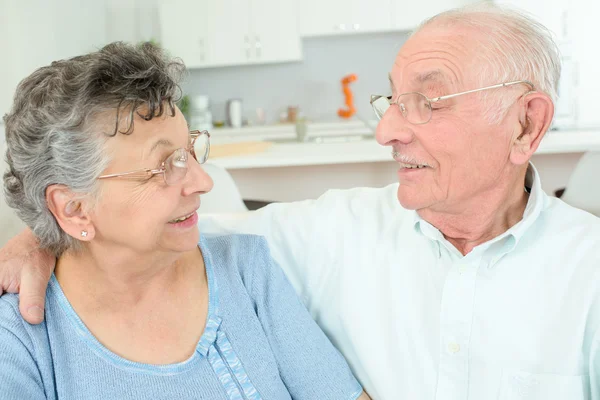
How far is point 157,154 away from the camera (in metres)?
1.30

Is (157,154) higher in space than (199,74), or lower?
higher

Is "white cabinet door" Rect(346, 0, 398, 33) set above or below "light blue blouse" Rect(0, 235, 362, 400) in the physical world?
above

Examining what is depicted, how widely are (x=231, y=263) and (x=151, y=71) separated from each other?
0.47m

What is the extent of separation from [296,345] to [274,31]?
4449mm

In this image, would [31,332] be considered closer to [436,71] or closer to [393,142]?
[393,142]

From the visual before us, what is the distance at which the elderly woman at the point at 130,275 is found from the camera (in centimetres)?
124

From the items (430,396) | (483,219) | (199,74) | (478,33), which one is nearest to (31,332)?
(430,396)

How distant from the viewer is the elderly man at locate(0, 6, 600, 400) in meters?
1.37

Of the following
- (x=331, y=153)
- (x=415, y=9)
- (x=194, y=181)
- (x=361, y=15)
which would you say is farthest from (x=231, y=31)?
(x=194, y=181)

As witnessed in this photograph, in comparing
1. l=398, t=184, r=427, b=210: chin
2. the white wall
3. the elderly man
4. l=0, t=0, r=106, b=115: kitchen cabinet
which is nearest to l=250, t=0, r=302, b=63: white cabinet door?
the white wall

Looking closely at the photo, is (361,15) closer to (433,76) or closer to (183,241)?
(433,76)

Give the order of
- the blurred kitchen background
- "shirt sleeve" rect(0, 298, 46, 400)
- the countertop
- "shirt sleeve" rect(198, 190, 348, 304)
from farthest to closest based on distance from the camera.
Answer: the blurred kitchen background
the countertop
"shirt sleeve" rect(198, 190, 348, 304)
"shirt sleeve" rect(0, 298, 46, 400)

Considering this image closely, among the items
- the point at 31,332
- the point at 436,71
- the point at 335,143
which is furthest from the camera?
the point at 335,143

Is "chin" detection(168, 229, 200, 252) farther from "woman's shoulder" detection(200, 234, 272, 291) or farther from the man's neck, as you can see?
the man's neck
